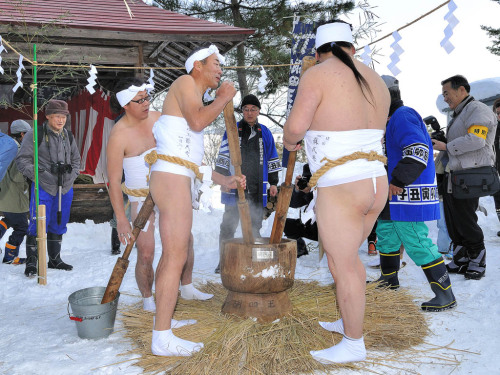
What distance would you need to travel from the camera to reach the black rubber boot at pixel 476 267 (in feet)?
14.2

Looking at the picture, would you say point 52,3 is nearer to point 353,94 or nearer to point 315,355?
point 353,94

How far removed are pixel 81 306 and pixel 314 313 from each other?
171 cm

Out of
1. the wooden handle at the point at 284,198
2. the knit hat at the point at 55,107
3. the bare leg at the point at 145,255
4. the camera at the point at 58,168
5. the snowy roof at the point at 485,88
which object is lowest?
the bare leg at the point at 145,255

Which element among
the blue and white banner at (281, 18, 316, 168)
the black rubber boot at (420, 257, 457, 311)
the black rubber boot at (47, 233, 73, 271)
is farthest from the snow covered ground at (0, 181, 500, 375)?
the blue and white banner at (281, 18, 316, 168)

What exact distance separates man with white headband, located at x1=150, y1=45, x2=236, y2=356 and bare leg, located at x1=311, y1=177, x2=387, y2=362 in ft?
2.79

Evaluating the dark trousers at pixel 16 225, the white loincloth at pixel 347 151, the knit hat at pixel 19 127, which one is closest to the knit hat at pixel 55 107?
the knit hat at pixel 19 127

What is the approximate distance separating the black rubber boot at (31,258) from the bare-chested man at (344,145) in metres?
3.99

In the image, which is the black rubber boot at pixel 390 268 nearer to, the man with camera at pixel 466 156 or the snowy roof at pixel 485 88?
the man with camera at pixel 466 156

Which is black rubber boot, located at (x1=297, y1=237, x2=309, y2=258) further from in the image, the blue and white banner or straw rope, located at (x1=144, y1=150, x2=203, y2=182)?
straw rope, located at (x1=144, y1=150, x2=203, y2=182)

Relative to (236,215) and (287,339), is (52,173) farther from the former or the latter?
(287,339)

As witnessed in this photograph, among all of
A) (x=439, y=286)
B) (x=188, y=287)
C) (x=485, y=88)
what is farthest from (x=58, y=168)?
(x=485, y=88)

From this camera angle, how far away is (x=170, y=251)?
254cm

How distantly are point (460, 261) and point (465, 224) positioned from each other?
1.60ft

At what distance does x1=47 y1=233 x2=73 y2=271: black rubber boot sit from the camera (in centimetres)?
533
